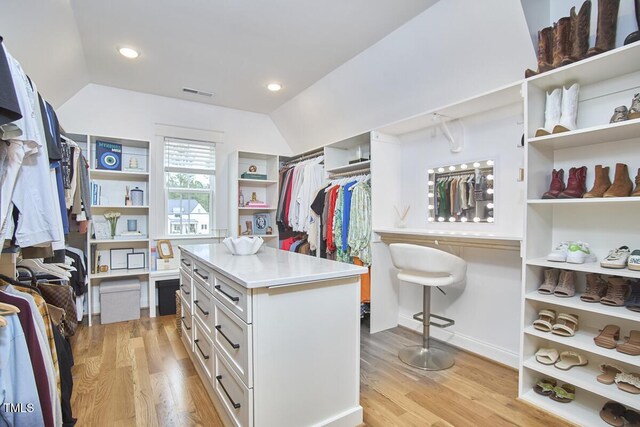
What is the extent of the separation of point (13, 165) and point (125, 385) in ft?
5.44

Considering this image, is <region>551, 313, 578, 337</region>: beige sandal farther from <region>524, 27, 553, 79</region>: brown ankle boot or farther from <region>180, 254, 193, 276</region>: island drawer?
<region>180, 254, 193, 276</region>: island drawer

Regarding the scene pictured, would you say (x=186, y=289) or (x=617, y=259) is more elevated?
(x=617, y=259)

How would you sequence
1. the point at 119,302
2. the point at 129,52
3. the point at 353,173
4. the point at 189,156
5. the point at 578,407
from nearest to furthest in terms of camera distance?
the point at 578,407
the point at 129,52
the point at 119,302
the point at 353,173
the point at 189,156

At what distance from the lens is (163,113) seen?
13.2 feet

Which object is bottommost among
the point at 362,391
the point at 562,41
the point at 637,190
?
the point at 362,391

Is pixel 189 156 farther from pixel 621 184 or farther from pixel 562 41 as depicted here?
pixel 621 184

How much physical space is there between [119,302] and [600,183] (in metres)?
4.28

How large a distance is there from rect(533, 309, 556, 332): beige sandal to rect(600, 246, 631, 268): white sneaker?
45cm

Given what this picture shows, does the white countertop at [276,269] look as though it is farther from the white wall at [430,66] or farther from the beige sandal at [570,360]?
the white wall at [430,66]

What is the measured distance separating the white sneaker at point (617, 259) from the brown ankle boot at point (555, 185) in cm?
41

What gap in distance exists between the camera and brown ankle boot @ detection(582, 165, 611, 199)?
1779mm

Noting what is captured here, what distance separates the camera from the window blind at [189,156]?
4.13 metres

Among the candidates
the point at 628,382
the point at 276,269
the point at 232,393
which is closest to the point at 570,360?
the point at 628,382

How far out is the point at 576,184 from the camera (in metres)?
1.89
